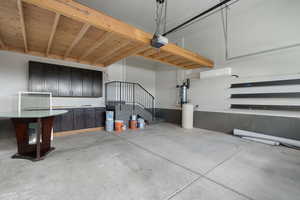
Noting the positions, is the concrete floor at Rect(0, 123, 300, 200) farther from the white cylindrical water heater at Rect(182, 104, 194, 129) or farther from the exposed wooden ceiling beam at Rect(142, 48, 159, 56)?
the exposed wooden ceiling beam at Rect(142, 48, 159, 56)

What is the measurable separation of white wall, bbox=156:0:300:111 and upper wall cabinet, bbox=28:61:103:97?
4.38 meters

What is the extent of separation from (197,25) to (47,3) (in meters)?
5.18

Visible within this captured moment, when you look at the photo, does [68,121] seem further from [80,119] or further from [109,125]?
[109,125]

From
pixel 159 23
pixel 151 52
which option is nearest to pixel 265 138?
pixel 151 52

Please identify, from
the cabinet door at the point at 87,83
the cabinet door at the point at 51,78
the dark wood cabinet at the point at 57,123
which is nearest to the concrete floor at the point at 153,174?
the dark wood cabinet at the point at 57,123

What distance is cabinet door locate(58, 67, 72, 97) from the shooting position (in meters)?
4.72

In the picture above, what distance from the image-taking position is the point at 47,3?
6.49 feet

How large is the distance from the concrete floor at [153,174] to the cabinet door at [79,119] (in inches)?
→ 61.4

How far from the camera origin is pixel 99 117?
17.1 feet

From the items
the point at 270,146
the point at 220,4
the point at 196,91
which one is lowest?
the point at 270,146

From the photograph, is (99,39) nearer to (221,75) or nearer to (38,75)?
(38,75)

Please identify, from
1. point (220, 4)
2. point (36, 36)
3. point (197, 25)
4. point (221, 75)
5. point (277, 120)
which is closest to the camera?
point (36, 36)

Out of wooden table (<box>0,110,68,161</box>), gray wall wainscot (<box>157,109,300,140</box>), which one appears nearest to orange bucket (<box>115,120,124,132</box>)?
wooden table (<box>0,110,68,161</box>)

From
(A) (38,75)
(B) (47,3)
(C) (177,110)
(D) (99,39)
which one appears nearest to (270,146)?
(C) (177,110)
